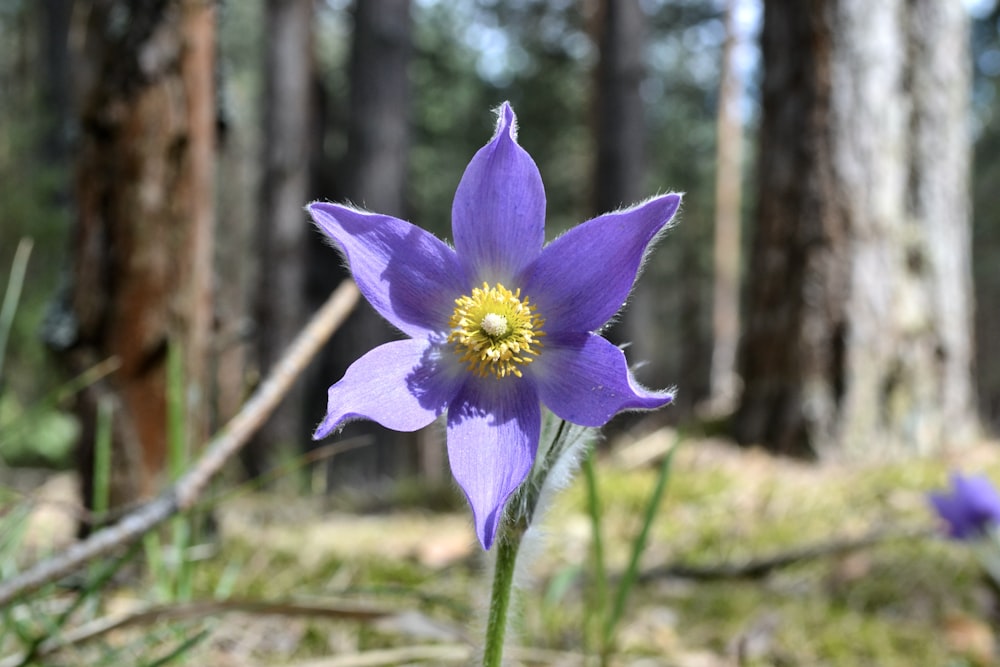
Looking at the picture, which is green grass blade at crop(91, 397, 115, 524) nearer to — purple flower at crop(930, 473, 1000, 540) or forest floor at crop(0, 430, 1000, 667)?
forest floor at crop(0, 430, 1000, 667)

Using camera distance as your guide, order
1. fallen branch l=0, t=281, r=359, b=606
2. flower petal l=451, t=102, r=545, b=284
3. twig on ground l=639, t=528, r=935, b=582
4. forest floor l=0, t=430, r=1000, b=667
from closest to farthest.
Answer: flower petal l=451, t=102, r=545, b=284 < fallen branch l=0, t=281, r=359, b=606 < forest floor l=0, t=430, r=1000, b=667 < twig on ground l=639, t=528, r=935, b=582

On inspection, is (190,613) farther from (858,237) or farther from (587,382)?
(858,237)

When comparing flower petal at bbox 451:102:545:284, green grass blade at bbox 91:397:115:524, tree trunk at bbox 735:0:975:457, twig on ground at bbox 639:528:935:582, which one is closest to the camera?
flower petal at bbox 451:102:545:284

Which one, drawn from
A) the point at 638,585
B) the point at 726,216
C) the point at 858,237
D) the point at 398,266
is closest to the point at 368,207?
the point at 858,237

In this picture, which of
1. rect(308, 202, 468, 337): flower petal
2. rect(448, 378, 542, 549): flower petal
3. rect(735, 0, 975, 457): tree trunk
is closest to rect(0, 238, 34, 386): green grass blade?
rect(308, 202, 468, 337): flower petal

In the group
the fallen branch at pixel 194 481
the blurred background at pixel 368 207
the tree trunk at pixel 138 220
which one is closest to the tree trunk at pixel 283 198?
the blurred background at pixel 368 207

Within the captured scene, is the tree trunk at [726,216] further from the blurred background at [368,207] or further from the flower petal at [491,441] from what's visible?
the flower petal at [491,441]
